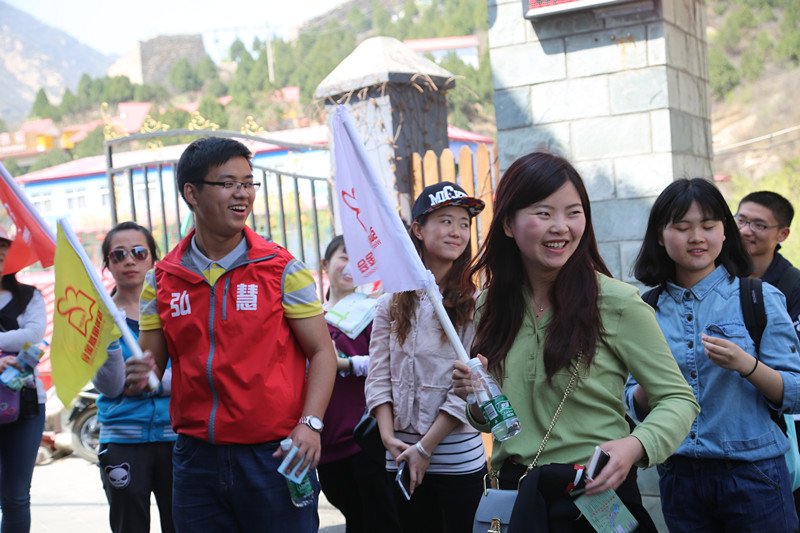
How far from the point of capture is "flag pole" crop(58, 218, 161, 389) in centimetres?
260

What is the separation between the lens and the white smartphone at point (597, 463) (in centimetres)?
183

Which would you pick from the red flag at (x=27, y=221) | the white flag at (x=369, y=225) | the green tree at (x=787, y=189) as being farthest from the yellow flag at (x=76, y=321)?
the green tree at (x=787, y=189)

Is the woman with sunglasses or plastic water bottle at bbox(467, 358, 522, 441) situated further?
the woman with sunglasses

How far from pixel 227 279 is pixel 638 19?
10.6ft

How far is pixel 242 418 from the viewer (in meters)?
2.61

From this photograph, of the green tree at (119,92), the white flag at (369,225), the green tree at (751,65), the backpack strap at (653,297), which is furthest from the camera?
the green tree at (119,92)

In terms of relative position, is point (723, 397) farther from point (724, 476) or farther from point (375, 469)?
point (375, 469)

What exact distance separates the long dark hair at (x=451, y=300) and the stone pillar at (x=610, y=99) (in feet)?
5.01

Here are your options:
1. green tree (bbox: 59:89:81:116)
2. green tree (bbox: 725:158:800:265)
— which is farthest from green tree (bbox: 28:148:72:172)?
green tree (bbox: 725:158:800:265)

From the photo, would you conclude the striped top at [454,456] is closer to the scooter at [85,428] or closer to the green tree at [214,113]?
the scooter at [85,428]

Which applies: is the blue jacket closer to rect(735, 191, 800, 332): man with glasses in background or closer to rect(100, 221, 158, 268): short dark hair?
rect(100, 221, 158, 268): short dark hair

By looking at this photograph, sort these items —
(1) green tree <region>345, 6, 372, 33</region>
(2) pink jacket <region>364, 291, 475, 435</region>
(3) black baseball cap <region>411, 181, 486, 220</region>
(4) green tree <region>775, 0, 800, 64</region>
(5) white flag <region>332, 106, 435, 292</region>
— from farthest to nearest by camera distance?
1. (1) green tree <region>345, 6, 372, 33</region>
2. (4) green tree <region>775, 0, 800, 64</region>
3. (3) black baseball cap <region>411, 181, 486, 220</region>
4. (2) pink jacket <region>364, 291, 475, 435</region>
5. (5) white flag <region>332, 106, 435, 292</region>

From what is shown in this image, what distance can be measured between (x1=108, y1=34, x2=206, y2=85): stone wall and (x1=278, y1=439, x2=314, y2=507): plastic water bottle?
351 feet

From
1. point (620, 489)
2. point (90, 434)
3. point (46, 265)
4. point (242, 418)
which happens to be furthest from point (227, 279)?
point (90, 434)
